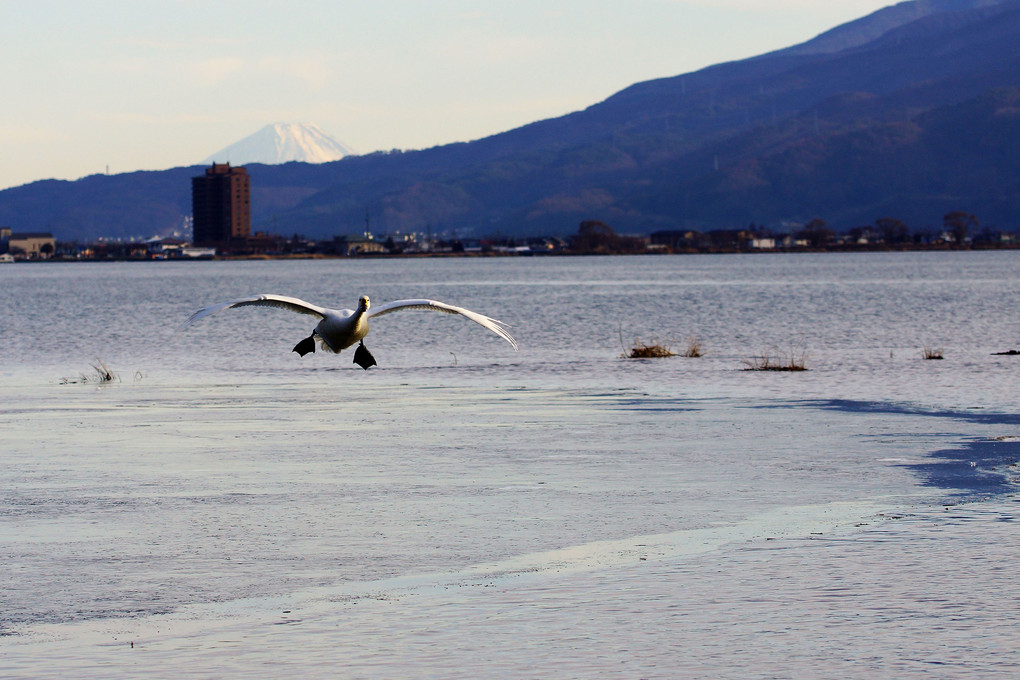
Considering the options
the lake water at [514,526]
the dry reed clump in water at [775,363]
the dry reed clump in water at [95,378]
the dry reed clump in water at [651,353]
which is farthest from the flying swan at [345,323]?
the dry reed clump in water at [651,353]

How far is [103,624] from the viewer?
13.5 metres

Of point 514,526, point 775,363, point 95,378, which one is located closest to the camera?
point 514,526

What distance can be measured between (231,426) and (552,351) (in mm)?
25541

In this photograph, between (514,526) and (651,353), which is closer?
(514,526)

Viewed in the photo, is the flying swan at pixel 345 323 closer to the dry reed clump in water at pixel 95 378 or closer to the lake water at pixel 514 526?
the lake water at pixel 514 526

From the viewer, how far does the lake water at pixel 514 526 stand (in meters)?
12.8

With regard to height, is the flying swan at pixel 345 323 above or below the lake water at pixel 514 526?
above

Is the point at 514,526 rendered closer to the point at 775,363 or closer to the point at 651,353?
the point at 775,363

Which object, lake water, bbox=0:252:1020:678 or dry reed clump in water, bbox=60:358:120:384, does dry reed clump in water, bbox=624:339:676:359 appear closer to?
lake water, bbox=0:252:1020:678

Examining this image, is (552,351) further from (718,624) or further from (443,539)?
(718,624)

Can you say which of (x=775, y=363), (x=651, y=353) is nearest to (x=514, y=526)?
(x=775, y=363)

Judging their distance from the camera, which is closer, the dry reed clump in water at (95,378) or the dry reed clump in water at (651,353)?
the dry reed clump in water at (95,378)

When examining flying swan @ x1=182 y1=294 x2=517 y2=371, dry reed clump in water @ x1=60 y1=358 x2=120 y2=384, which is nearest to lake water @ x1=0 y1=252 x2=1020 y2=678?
dry reed clump in water @ x1=60 y1=358 x2=120 y2=384

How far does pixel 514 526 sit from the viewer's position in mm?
17969
